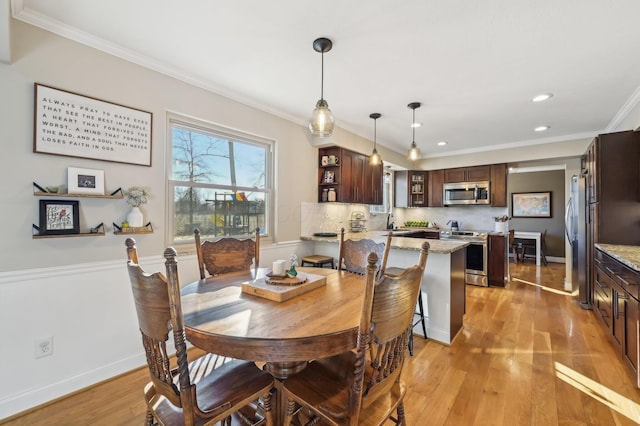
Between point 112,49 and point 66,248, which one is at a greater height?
point 112,49

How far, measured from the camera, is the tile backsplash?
398 cm

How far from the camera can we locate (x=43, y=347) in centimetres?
187

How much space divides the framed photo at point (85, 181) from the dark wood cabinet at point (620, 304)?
383 centimetres

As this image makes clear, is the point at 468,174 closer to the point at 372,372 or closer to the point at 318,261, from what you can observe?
the point at 318,261

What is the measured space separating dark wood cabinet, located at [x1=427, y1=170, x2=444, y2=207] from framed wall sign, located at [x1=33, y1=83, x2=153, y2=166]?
5339mm

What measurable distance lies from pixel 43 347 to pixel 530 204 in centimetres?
948

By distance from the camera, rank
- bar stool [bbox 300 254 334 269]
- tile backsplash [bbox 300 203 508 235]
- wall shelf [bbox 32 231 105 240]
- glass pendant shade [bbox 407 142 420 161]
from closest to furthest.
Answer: wall shelf [bbox 32 231 105 240]
glass pendant shade [bbox 407 142 420 161]
bar stool [bbox 300 254 334 269]
tile backsplash [bbox 300 203 508 235]

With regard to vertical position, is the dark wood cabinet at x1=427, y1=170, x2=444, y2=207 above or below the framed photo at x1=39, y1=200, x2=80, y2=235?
above

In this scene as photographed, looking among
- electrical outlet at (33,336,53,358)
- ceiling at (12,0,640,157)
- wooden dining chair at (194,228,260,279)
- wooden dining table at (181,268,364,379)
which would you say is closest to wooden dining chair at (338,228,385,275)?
wooden dining table at (181,268,364,379)

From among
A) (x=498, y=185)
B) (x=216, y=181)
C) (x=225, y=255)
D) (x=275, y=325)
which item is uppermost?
(x=498, y=185)

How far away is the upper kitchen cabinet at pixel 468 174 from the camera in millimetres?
5398

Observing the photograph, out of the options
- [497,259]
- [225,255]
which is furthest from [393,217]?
[225,255]

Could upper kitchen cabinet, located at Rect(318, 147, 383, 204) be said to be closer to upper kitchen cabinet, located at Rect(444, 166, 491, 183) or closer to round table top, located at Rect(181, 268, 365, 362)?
upper kitchen cabinet, located at Rect(444, 166, 491, 183)

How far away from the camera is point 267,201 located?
347 centimetres
